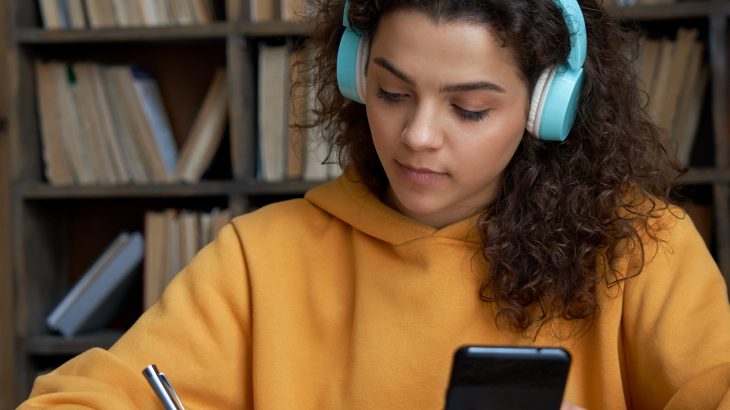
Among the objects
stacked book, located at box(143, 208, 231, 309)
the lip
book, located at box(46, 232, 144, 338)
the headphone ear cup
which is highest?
the headphone ear cup

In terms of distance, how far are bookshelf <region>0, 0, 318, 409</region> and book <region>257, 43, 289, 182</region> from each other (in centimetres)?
3

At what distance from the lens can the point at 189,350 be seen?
1348 mm

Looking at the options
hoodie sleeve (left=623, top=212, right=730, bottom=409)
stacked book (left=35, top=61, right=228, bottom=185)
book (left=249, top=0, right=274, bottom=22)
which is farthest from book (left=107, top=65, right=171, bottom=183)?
hoodie sleeve (left=623, top=212, right=730, bottom=409)

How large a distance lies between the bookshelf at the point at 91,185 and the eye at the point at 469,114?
1.21 metres

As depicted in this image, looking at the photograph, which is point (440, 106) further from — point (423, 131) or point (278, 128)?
point (278, 128)

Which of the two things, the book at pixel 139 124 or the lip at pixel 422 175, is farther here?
the book at pixel 139 124

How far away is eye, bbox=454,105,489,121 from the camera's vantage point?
122 cm

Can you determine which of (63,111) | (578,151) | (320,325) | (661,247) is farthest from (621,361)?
(63,111)

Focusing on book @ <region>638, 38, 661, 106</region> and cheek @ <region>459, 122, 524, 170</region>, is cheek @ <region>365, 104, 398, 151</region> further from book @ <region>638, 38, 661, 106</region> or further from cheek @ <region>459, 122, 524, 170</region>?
book @ <region>638, 38, 661, 106</region>

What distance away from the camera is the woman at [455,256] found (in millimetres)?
1218

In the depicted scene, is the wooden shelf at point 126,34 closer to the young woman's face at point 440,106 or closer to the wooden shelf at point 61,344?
the wooden shelf at point 61,344

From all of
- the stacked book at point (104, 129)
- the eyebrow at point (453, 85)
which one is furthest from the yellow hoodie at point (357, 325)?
the stacked book at point (104, 129)

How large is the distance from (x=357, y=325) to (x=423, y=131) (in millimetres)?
309

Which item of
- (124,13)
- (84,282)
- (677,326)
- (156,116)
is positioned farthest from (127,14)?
(677,326)
